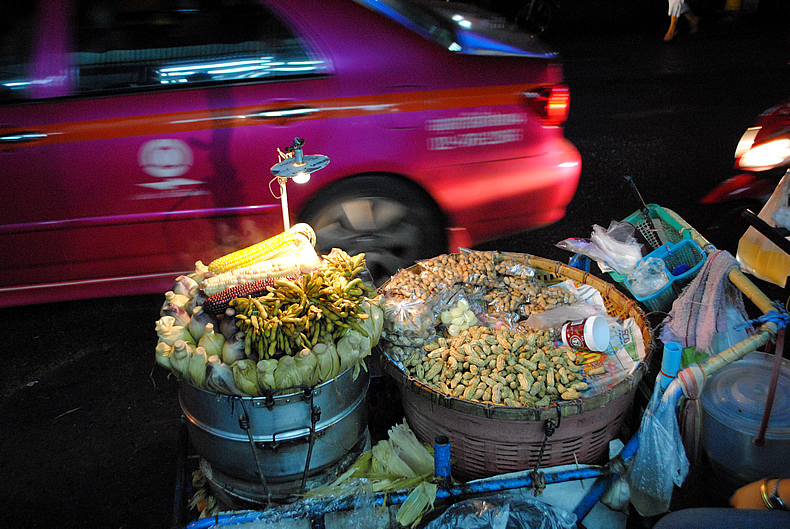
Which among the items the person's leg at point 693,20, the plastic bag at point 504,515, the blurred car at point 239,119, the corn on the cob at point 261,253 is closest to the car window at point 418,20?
the blurred car at point 239,119

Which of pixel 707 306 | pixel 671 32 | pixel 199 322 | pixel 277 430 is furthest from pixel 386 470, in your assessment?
pixel 671 32

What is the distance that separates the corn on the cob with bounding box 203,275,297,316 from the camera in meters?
2.48

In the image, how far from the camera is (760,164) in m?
4.42

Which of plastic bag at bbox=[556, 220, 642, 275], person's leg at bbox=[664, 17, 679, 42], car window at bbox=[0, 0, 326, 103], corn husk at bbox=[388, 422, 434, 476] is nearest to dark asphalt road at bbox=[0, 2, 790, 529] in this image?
corn husk at bbox=[388, 422, 434, 476]

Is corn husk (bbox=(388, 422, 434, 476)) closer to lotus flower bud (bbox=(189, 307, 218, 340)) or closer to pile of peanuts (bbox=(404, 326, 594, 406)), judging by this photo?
pile of peanuts (bbox=(404, 326, 594, 406))

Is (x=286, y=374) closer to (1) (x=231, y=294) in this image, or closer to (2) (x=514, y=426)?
(1) (x=231, y=294)

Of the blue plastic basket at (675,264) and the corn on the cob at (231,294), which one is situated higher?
the corn on the cob at (231,294)

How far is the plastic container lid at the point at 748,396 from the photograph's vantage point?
2.38 metres

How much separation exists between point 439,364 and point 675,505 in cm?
128

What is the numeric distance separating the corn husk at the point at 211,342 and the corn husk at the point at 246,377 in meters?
0.16

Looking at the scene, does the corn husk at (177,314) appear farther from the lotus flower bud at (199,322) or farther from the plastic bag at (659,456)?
the plastic bag at (659,456)

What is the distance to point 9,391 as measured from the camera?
3680 mm

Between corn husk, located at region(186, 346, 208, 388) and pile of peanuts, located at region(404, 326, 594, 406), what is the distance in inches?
38.8

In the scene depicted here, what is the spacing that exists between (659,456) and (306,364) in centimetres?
149
